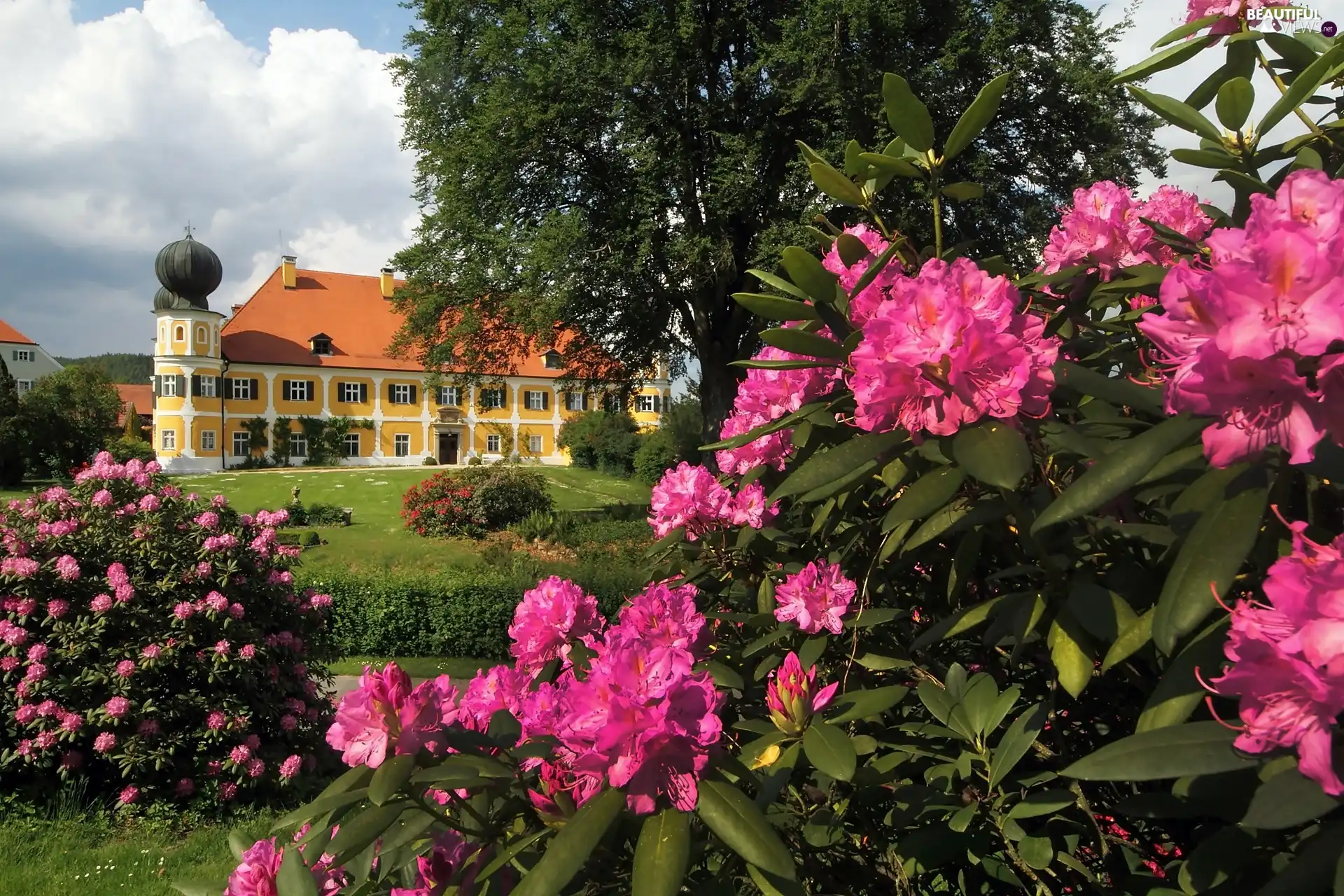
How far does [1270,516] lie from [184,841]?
18.5ft

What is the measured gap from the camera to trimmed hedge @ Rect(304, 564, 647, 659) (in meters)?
11.5

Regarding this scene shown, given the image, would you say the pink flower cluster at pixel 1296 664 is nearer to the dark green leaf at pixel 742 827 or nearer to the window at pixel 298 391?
the dark green leaf at pixel 742 827

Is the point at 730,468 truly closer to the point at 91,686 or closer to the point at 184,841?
the point at 184,841

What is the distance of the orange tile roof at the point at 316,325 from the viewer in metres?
45.6

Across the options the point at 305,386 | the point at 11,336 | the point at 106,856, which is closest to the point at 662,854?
the point at 106,856

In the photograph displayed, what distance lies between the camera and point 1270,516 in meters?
0.90

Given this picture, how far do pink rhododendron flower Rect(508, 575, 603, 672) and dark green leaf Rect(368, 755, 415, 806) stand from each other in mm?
502

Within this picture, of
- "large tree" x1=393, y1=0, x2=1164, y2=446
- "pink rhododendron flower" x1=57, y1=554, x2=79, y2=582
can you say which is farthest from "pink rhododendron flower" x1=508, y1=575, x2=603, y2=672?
"large tree" x1=393, y1=0, x2=1164, y2=446

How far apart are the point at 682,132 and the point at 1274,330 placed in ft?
54.6

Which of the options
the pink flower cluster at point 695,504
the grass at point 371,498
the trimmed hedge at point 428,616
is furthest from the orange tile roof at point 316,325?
the pink flower cluster at point 695,504

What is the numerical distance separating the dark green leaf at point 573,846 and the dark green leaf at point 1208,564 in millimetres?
598

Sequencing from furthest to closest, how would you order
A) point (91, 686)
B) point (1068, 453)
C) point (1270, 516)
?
1. point (91, 686)
2. point (1068, 453)
3. point (1270, 516)

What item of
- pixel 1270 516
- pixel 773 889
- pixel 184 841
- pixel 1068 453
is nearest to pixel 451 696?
pixel 773 889

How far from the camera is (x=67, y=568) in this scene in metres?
5.36
